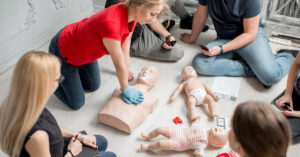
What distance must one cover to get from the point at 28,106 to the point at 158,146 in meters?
0.94

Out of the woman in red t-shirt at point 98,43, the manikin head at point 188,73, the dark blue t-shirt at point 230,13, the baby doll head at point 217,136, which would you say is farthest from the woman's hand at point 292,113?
the woman in red t-shirt at point 98,43

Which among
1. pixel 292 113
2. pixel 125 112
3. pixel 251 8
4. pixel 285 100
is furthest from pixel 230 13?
pixel 125 112

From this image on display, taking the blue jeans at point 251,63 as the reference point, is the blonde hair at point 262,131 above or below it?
above

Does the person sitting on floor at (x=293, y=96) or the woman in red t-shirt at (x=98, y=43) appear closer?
the woman in red t-shirt at (x=98, y=43)

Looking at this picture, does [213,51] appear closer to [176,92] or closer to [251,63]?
[251,63]

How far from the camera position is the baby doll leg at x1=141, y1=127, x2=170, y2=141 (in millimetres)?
1874

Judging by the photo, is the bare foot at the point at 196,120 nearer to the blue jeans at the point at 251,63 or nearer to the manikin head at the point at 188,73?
the manikin head at the point at 188,73

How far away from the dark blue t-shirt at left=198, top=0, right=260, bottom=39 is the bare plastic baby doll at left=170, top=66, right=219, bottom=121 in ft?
1.66

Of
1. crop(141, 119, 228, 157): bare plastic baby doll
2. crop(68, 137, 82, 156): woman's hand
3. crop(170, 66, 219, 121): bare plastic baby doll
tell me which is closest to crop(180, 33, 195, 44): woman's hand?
crop(170, 66, 219, 121): bare plastic baby doll

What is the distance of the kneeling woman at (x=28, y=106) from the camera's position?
113 centimetres

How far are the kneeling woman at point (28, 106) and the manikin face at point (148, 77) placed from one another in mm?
1082

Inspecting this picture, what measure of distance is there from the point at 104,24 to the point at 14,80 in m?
0.71

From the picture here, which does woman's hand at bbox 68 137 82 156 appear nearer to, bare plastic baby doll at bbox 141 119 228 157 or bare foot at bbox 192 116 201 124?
bare plastic baby doll at bbox 141 119 228 157

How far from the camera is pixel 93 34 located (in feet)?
5.89
